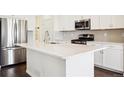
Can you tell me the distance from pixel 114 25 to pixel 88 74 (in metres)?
2.14

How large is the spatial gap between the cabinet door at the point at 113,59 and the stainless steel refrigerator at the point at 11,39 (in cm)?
294

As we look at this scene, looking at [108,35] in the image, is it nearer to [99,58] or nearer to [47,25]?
[99,58]

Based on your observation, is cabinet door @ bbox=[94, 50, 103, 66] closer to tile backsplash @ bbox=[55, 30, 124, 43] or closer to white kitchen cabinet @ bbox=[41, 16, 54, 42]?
tile backsplash @ bbox=[55, 30, 124, 43]

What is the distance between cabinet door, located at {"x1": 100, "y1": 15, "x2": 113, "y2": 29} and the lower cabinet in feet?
2.38

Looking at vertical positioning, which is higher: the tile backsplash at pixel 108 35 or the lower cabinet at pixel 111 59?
the tile backsplash at pixel 108 35

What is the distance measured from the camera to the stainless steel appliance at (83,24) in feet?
15.9

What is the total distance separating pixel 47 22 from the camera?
7105mm

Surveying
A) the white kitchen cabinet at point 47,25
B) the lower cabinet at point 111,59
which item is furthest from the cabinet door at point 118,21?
the white kitchen cabinet at point 47,25

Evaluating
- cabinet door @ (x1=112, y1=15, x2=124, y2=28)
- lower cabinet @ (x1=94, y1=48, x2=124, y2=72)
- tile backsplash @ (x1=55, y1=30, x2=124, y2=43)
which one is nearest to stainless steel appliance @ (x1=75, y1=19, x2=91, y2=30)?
tile backsplash @ (x1=55, y1=30, x2=124, y2=43)

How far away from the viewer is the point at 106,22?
426cm

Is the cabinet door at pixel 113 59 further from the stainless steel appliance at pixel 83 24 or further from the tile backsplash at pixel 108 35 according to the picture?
the stainless steel appliance at pixel 83 24

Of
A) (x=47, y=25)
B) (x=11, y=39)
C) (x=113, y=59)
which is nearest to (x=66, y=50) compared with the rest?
(x=113, y=59)
